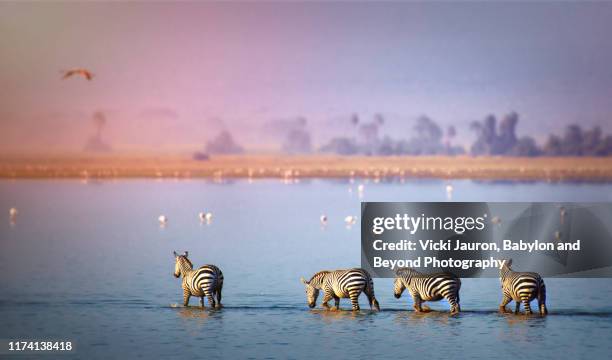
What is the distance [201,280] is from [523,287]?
806cm

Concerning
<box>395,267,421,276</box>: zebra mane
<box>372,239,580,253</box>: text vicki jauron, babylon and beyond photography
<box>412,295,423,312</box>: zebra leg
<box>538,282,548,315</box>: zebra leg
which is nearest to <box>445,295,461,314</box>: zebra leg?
<box>412,295,423,312</box>: zebra leg

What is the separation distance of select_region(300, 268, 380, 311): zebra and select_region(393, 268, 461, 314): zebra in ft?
2.74

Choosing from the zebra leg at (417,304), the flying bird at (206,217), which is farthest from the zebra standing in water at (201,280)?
the flying bird at (206,217)

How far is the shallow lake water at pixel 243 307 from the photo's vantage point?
26156 millimetres

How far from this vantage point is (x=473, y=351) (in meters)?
25.6

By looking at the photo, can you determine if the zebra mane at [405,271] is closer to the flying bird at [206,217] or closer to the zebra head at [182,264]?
the zebra head at [182,264]

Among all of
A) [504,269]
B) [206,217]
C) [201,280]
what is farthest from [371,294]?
[206,217]

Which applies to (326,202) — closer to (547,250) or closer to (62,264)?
(62,264)

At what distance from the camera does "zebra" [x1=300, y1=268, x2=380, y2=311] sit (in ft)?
93.8

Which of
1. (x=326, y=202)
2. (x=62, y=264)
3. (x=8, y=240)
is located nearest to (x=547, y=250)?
(x=62, y=264)

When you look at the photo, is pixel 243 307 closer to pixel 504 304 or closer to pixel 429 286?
pixel 429 286

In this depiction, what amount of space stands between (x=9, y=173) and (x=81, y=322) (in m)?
131

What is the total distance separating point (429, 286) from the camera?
28.5m

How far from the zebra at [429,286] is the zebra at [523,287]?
124 centimetres
